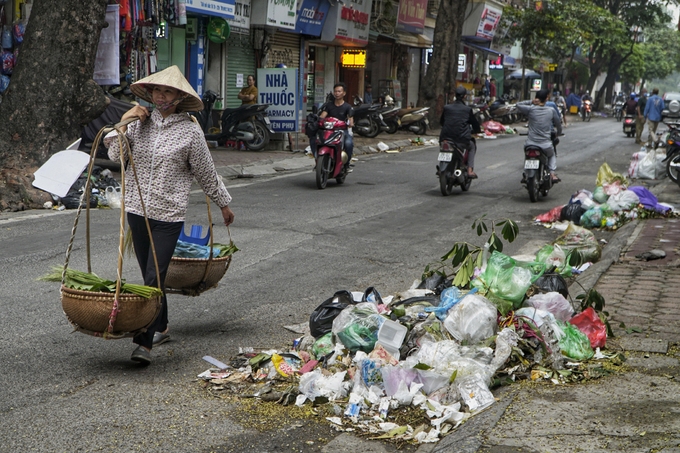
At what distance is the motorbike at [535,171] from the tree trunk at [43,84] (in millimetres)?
6622

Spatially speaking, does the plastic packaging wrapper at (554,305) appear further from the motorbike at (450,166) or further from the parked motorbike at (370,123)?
the parked motorbike at (370,123)

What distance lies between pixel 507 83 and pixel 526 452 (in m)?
54.3

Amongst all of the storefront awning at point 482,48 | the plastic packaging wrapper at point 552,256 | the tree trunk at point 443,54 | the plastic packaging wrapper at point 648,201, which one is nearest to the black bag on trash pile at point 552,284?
the plastic packaging wrapper at point 552,256

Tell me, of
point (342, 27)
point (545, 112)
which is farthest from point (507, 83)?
point (545, 112)

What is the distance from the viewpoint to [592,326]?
209 inches

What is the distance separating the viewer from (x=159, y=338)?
5.39 m

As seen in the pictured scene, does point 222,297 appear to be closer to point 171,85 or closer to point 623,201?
point 171,85

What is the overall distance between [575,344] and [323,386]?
163 cm

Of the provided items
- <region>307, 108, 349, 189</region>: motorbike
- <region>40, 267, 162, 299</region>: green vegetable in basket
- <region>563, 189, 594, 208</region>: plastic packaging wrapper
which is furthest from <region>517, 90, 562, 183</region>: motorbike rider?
<region>40, 267, 162, 299</region>: green vegetable in basket

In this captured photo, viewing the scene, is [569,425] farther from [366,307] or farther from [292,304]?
[292,304]

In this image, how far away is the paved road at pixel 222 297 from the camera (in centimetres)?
400

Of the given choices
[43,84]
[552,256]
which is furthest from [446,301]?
[43,84]

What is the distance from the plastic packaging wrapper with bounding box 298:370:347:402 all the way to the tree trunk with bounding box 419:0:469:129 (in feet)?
80.5

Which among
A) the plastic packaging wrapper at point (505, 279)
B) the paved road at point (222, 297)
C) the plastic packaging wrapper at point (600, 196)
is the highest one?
the plastic packaging wrapper at point (505, 279)
